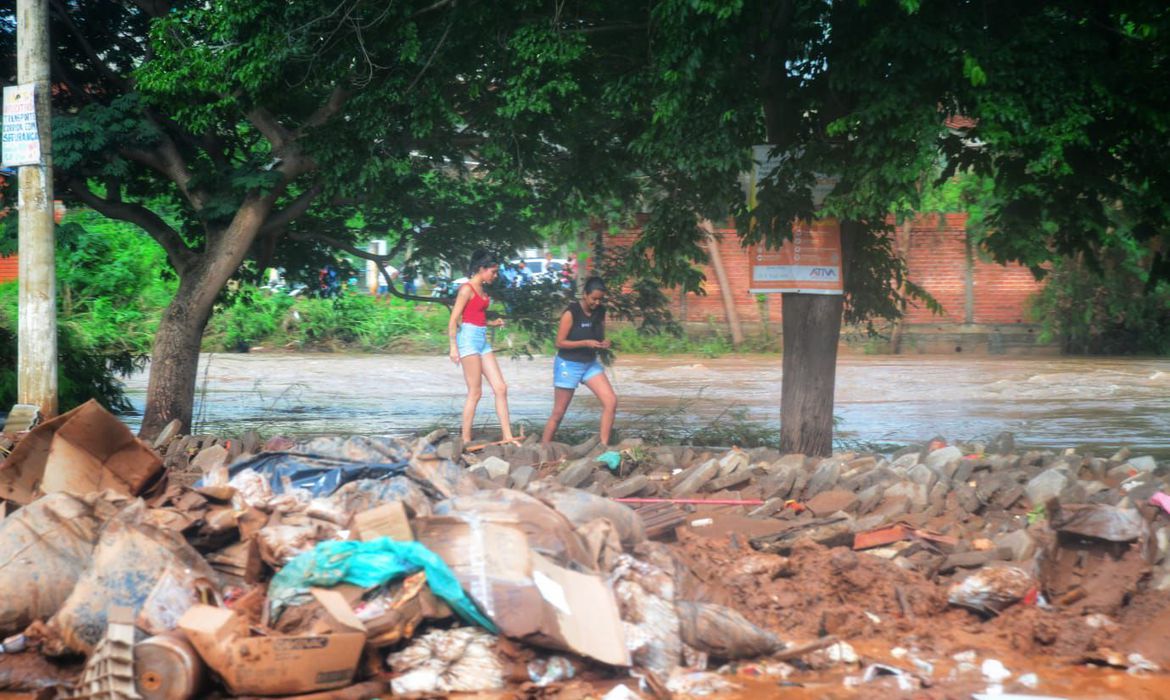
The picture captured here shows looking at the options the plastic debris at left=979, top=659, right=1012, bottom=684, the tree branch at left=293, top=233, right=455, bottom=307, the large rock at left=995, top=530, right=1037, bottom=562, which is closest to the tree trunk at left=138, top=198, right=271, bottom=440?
the tree branch at left=293, top=233, right=455, bottom=307

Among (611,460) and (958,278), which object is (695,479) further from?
(958,278)

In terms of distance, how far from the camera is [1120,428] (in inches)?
516

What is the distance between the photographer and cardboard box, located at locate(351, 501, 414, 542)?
17.8 feet

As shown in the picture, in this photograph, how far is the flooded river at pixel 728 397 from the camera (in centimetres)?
1302

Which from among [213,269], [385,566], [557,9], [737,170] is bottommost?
[385,566]

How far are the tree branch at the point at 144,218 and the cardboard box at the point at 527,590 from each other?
6.56 meters

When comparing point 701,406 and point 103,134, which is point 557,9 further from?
Result: point 701,406

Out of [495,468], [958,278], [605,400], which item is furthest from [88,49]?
[958,278]

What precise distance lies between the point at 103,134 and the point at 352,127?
2346 mm

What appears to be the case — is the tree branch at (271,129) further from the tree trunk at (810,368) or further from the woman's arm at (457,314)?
the tree trunk at (810,368)

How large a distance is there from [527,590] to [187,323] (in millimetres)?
6751

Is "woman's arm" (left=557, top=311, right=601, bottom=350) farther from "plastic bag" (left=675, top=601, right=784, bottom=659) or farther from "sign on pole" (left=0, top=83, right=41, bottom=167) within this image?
"plastic bag" (left=675, top=601, right=784, bottom=659)

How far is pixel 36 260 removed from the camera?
9.05 meters

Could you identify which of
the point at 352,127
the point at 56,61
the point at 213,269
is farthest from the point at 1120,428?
the point at 56,61
